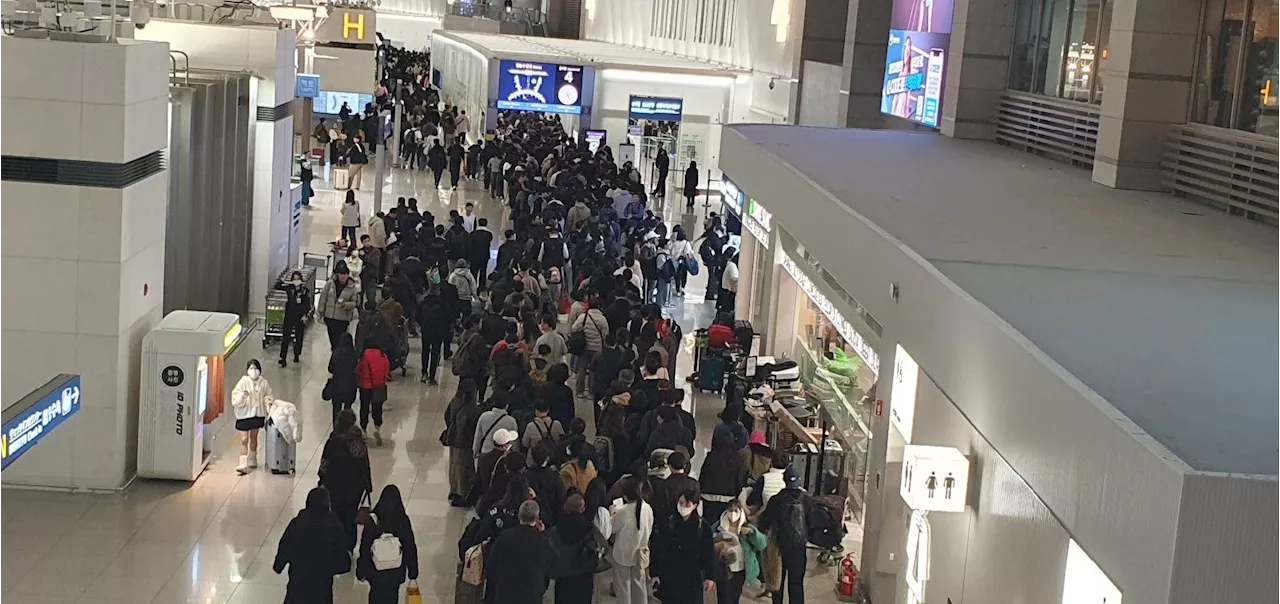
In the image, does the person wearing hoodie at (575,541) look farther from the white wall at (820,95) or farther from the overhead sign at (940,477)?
the white wall at (820,95)

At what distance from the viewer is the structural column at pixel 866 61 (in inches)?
918

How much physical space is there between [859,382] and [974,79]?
6.81m

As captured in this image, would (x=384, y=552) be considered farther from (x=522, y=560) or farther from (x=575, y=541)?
(x=575, y=541)

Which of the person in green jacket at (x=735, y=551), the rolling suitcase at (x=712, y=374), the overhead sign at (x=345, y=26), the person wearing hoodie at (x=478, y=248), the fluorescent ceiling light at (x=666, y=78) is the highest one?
the overhead sign at (x=345, y=26)

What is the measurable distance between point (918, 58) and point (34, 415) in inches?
567

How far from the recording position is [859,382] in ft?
44.1

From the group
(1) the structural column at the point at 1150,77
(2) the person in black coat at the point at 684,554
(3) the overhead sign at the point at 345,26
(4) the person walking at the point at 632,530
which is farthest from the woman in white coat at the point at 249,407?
(3) the overhead sign at the point at 345,26

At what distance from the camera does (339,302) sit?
53.0 ft

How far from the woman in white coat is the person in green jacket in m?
4.57

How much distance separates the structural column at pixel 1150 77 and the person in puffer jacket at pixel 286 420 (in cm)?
741

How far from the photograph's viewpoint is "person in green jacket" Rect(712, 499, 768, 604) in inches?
386

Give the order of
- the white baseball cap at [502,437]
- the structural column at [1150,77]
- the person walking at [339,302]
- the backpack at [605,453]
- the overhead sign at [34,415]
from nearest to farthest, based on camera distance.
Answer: the overhead sign at [34,415] → the white baseball cap at [502,437] → the backpack at [605,453] → the structural column at [1150,77] → the person walking at [339,302]

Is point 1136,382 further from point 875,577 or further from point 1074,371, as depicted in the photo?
point 875,577

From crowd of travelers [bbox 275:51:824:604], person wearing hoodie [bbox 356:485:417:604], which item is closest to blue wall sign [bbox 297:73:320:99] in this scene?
crowd of travelers [bbox 275:51:824:604]
